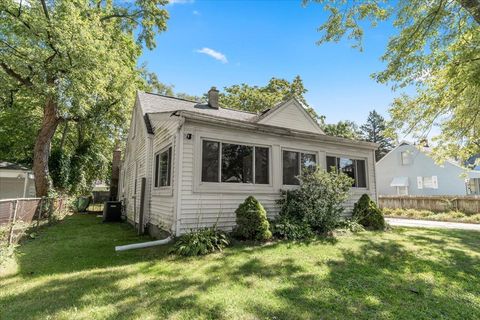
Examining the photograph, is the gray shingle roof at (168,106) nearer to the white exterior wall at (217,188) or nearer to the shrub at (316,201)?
the white exterior wall at (217,188)

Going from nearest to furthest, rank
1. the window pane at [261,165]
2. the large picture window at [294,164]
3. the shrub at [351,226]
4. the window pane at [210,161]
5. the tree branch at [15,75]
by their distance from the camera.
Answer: the window pane at [210,161]
the window pane at [261,165]
the shrub at [351,226]
the large picture window at [294,164]
the tree branch at [15,75]

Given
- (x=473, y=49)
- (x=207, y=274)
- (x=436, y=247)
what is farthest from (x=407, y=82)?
(x=207, y=274)

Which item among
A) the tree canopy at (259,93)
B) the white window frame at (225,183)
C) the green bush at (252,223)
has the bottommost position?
the green bush at (252,223)

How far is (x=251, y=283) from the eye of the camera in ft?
13.8

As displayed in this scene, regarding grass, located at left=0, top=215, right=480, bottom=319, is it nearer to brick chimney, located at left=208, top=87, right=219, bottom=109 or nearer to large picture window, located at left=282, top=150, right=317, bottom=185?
large picture window, located at left=282, top=150, right=317, bottom=185

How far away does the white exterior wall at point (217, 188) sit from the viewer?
6.73 metres

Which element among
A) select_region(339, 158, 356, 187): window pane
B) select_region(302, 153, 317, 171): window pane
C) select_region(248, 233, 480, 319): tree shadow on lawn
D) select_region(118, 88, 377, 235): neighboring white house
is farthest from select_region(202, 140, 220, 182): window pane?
select_region(339, 158, 356, 187): window pane

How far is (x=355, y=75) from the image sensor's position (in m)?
12.3

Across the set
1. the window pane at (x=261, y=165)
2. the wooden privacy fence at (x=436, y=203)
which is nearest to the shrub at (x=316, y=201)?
the window pane at (x=261, y=165)

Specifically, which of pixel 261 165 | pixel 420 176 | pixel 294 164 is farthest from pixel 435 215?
pixel 261 165

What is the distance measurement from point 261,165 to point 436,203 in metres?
15.2

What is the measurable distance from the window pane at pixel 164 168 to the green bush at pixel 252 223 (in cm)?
249

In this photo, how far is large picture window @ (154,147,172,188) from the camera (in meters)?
7.66

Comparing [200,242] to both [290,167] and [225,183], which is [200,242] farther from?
[290,167]
